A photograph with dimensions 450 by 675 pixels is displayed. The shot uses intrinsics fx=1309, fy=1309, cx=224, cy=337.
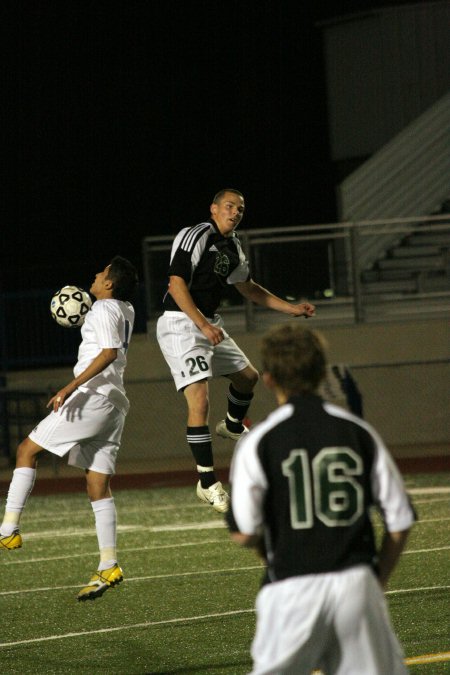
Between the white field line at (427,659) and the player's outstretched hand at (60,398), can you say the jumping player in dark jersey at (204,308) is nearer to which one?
the player's outstretched hand at (60,398)

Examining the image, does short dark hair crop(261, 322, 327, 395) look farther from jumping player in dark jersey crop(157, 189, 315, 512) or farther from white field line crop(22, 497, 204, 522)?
white field line crop(22, 497, 204, 522)

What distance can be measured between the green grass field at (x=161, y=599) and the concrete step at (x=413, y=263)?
6.04m

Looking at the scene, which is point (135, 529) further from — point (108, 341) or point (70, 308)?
point (108, 341)

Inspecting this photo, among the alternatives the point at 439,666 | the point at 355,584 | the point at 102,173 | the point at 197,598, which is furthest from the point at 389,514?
the point at 102,173

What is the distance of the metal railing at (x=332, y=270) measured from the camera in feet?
60.9

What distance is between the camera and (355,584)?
4.18 metres

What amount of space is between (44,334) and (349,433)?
17.5 m

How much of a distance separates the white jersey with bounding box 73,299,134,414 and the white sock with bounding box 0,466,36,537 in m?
0.67

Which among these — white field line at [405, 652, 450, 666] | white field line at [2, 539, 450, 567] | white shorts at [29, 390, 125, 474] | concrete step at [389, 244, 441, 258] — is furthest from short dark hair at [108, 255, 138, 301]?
concrete step at [389, 244, 441, 258]

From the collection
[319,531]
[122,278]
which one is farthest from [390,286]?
[319,531]

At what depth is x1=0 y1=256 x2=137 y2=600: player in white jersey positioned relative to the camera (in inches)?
320

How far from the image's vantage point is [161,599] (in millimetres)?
9039

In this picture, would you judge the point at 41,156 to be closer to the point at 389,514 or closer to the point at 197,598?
the point at 197,598

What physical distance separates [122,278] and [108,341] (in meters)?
0.44
